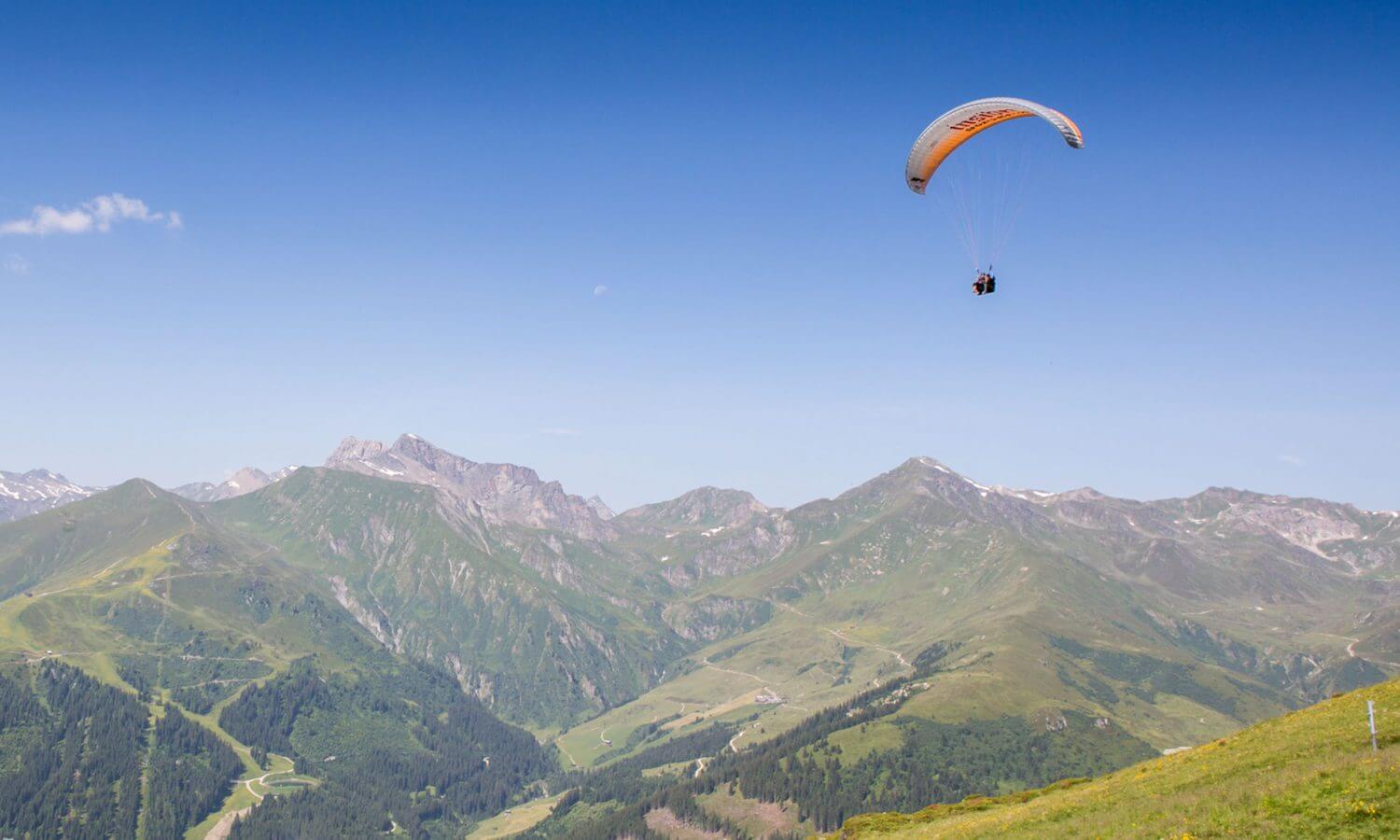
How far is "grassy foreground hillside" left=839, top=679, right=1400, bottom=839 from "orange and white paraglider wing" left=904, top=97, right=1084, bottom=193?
42690 mm

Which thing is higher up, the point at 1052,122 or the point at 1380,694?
the point at 1052,122

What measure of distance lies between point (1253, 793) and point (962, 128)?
52530 mm

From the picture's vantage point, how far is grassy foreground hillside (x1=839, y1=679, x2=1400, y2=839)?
39.8 meters

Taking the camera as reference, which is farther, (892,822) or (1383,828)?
(892,822)

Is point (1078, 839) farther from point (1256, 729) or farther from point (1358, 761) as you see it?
point (1256, 729)

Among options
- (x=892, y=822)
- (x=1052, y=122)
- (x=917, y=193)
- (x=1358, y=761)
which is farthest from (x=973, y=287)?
(x=892, y=822)

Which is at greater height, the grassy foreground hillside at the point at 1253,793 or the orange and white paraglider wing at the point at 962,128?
the orange and white paraglider wing at the point at 962,128

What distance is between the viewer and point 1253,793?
146 ft

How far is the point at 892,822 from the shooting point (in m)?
83.5

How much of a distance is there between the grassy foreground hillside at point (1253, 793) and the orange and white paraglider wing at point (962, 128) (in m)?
42.7

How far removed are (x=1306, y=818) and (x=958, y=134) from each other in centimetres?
5493

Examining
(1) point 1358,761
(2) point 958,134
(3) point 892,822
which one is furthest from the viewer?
(3) point 892,822

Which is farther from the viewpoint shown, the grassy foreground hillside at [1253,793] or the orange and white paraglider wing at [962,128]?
the orange and white paraglider wing at [962,128]

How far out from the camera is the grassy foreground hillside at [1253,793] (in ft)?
131
